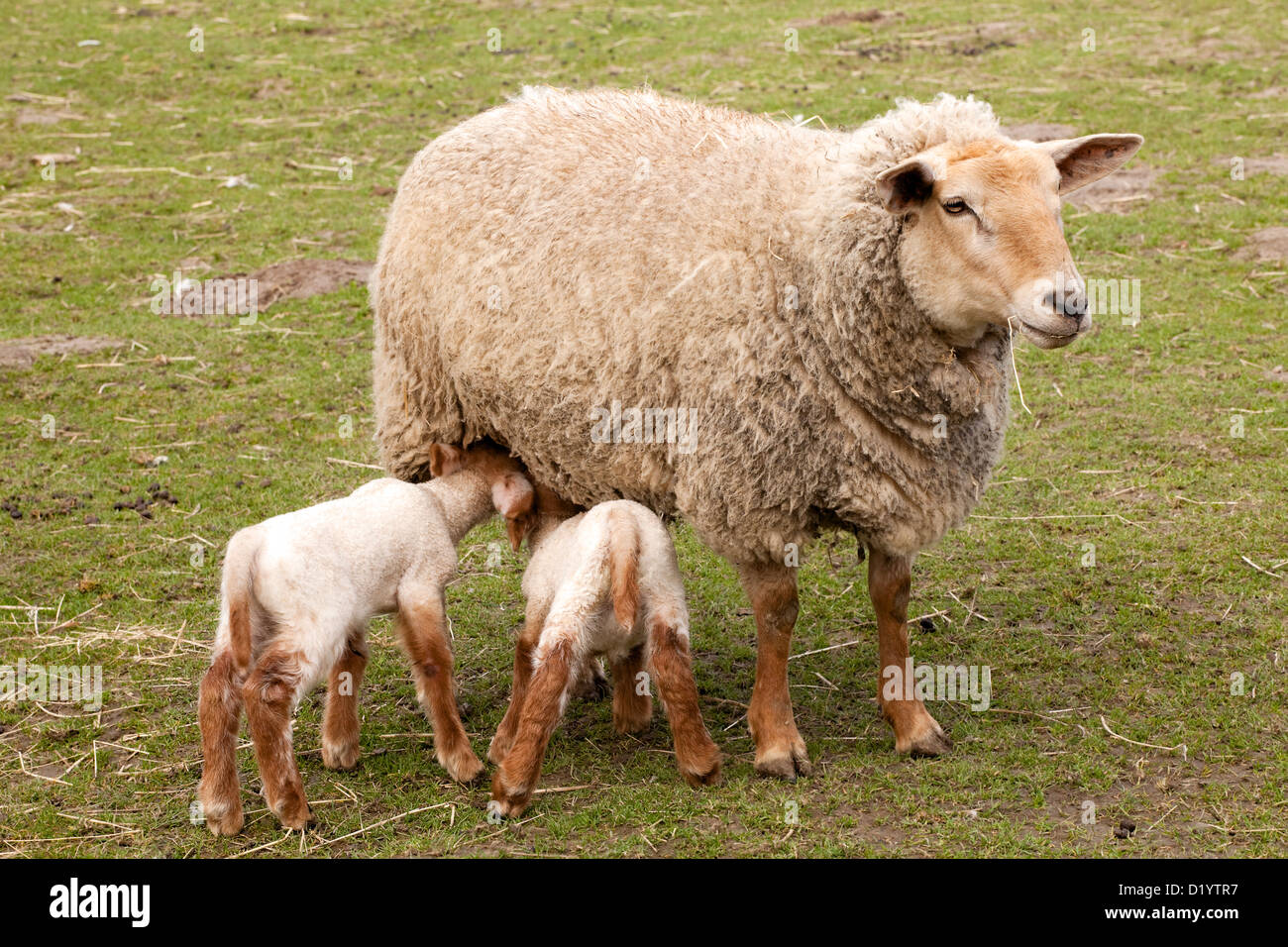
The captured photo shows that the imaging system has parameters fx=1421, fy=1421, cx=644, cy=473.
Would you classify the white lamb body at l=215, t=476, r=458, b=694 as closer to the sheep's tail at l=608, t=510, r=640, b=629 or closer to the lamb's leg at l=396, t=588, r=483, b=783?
the lamb's leg at l=396, t=588, r=483, b=783

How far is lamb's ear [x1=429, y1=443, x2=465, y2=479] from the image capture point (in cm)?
611

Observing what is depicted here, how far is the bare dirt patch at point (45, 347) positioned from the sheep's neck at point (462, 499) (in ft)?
16.2

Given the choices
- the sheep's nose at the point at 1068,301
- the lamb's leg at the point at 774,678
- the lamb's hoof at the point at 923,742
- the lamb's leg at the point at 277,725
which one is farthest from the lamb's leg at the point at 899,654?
the lamb's leg at the point at 277,725

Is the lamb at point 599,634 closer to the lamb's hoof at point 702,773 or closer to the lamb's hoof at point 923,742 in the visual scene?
→ the lamb's hoof at point 702,773

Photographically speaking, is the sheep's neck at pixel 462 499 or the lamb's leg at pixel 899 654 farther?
the sheep's neck at pixel 462 499

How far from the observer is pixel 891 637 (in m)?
5.66

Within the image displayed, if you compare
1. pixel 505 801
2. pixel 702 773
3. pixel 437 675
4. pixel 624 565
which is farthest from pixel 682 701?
pixel 437 675

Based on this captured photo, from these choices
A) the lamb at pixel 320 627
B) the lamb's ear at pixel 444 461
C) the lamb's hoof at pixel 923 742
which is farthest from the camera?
the lamb's ear at pixel 444 461

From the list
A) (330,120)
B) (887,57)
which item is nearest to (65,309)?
(330,120)

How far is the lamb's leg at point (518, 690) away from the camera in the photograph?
5.53m

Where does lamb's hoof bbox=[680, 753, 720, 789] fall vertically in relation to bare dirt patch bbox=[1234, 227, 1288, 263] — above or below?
below

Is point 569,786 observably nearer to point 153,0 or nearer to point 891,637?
point 891,637

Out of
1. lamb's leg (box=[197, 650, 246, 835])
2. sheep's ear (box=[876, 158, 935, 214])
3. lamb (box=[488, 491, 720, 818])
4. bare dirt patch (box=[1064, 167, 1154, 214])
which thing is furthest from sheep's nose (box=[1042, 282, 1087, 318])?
bare dirt patch (box=[1064, 167, 1154, 214])

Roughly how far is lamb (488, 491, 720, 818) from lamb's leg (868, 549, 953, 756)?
78 cm
